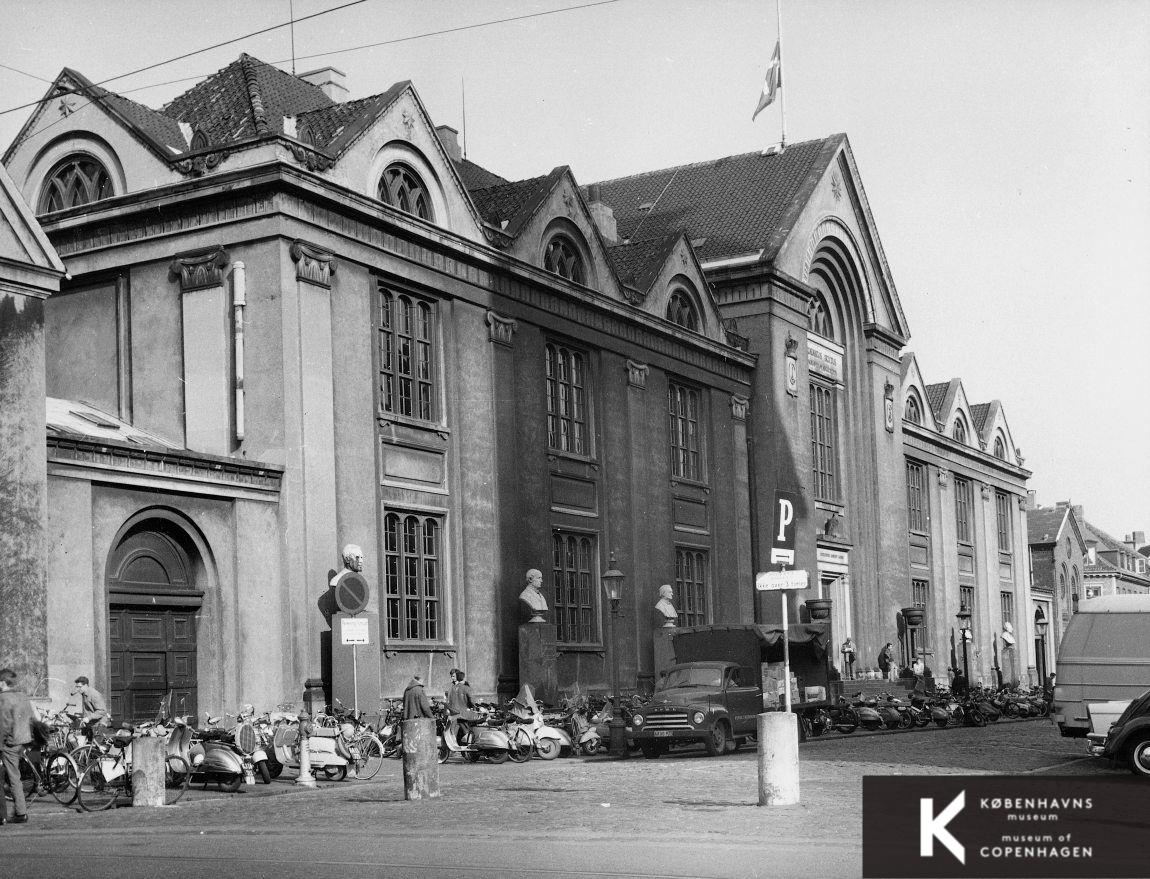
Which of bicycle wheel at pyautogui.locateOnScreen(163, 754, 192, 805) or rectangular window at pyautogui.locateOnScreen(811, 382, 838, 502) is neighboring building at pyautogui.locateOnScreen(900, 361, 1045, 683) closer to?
rectangular window at pyautogui.locateOnScreen(811, 382, 838, 502)

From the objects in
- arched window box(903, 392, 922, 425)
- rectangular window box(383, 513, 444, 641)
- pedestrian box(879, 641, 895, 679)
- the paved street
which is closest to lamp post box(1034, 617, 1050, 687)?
arched window box(903, 392, 922, 425)

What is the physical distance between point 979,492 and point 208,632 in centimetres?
4617

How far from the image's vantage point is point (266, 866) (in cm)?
1194

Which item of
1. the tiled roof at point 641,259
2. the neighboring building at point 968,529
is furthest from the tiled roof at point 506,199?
the neighboring building at point 968,529

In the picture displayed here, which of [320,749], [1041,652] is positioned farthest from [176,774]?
[1041,652]

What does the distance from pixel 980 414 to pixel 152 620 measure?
52120 mm

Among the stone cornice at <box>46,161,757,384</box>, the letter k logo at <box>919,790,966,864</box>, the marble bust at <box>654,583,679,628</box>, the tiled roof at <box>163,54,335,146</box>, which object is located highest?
the tiled roof at <box>163,54,335,146</box>

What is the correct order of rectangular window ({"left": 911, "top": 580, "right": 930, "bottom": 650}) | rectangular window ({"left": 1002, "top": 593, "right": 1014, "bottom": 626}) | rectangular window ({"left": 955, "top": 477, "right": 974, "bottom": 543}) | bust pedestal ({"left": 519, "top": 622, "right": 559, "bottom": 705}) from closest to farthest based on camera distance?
bust pedestal ({"left": 519, "top": 622, "right": 559, "bottom": 705}), rectangular window ({"left": 911, "top": 580, "right": 930, "bottom": 650}), rectangular window ({"left": 955, "top": 477, "right": 974, "bottom": 543}), rectangular window ({"left": 1002, "top": 593, "right": 1014, "bottom": 626})

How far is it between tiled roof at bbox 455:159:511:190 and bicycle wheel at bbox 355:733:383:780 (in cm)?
2073

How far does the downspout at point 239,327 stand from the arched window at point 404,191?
3.48 meters

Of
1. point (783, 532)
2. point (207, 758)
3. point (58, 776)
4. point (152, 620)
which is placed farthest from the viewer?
point (152, 620)

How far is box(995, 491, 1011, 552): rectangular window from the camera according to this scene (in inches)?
2729

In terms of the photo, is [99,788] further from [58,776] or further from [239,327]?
[239,327]

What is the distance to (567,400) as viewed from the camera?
36.3 meters
